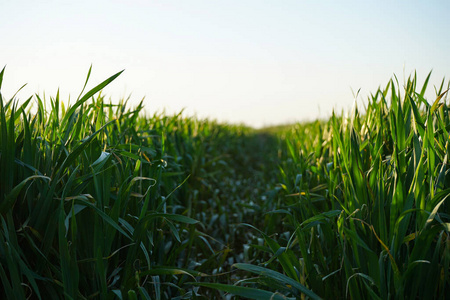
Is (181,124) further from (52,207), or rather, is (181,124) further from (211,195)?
(52,207)

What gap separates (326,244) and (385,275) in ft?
1.23

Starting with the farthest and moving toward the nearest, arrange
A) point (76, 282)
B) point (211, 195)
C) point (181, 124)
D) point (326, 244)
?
point (181, 124)
point (211, 195)
point (326, 244)
point (76, 282)

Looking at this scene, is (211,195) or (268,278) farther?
(211,195)

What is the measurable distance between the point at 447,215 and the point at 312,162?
160cm

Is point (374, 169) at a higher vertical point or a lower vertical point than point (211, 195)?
higher

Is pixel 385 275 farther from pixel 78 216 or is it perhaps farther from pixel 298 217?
pixel 78 216

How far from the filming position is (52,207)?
4.02 ft

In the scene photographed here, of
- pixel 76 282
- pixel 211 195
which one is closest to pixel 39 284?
pixel 76 282

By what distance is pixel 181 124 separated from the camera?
3.88 m

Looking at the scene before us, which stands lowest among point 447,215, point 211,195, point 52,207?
point 211,195

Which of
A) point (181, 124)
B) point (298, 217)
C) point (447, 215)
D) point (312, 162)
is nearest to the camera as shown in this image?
point (447, 215)

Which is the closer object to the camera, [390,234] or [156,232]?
[390,234]

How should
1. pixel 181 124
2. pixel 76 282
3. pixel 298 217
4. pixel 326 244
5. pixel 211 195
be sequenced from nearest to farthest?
1. pixel 76 282
2. pixel 326 244
3. pixel 298 217
4. pixel 211 195
5. pixel 181 124

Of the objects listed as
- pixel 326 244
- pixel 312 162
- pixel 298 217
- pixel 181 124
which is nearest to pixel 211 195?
pixel 181 124
